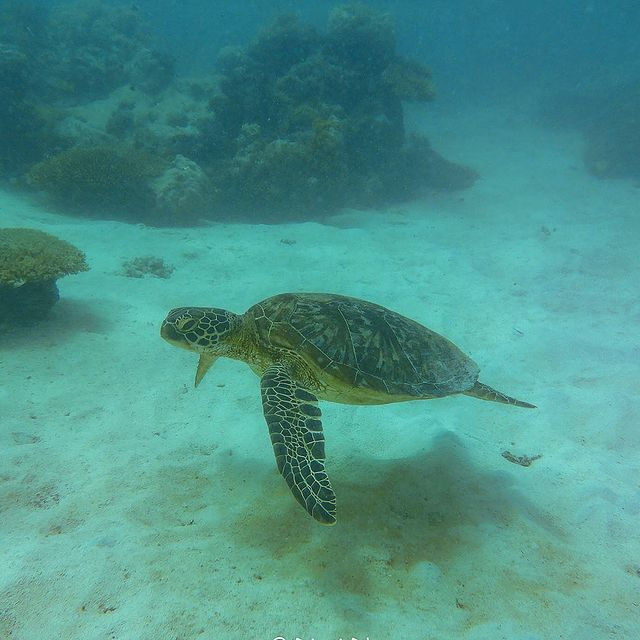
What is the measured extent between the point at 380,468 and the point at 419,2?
92.5 metres

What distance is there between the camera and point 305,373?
370cm

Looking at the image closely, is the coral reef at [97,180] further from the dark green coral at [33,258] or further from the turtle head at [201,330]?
the turtle head at [201,330]

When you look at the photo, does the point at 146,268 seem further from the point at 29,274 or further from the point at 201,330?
the point at 201,330

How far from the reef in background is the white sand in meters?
3.46

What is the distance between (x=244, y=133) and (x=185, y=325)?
405 inches

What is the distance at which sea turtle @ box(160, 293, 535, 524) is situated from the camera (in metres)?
3.42

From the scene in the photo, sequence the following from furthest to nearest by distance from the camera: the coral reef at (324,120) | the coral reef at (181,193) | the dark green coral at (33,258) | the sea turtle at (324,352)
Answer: the coral reef at (324,120), the coral reef at (181,193), the dark green coral at (33,258), the sea turtle at (324,352)

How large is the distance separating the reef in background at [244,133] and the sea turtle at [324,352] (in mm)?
8058

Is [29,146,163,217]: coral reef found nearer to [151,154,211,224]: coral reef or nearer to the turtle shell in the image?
[151,154,211,224]: coral reef

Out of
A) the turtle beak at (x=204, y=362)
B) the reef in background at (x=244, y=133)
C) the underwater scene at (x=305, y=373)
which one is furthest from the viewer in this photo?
the reef in background at (x=244, y=133)

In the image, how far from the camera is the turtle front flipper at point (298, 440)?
8.09 ft

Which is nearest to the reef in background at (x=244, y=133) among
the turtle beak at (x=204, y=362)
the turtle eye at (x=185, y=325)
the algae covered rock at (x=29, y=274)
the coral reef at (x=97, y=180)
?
the coral reef at (x=97, y=180)

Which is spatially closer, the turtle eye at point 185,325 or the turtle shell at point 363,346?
the turtle shell at point 363,346

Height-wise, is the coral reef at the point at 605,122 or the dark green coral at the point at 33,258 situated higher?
the coral reef at the point at 605,122
